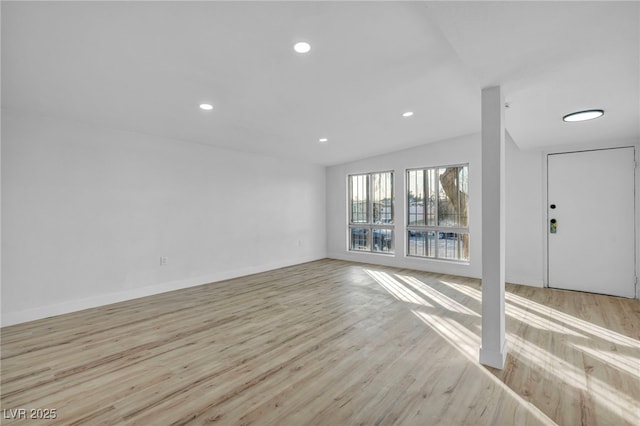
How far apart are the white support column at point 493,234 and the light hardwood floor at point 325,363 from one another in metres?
0.19

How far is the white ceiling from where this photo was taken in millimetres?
1904

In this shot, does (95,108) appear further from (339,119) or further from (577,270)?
(577,270)

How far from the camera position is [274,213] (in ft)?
21.6

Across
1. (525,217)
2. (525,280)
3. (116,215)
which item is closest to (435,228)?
(525,217)

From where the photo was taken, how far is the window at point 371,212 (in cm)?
695

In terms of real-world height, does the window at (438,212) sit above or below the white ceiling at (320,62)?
below

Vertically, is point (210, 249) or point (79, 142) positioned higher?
point (79, 142)

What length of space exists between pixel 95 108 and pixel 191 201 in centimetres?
195

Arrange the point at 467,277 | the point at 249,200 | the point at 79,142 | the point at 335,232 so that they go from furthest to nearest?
the point at 335,232, the point at 249,200, the point at 467,277, the point at 79,142

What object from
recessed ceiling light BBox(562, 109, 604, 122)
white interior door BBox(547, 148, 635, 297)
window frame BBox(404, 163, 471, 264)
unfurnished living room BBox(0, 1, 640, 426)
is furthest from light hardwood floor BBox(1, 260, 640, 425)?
recessed ceiling light BBox(562, 109, 604, 122)

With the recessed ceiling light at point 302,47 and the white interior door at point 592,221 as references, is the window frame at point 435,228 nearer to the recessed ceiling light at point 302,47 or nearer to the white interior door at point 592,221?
the white interior door at point 592,221

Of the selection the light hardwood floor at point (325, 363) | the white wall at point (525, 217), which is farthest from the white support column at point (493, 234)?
the white wall at point (525, 217)

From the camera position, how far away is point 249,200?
6.05 metres

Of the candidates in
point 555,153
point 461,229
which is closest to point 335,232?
point 461,229
